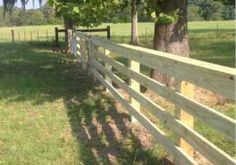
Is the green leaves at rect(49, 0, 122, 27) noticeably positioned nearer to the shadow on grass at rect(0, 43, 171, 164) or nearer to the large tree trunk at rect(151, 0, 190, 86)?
the large tree trunk at rect(151, 0, 190, 86)

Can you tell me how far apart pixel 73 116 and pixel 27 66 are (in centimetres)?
925

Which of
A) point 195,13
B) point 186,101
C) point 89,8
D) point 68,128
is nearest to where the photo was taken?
point 186,101

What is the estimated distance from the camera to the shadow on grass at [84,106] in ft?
21.8

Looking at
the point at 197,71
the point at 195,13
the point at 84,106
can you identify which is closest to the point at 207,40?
the point at 84,106

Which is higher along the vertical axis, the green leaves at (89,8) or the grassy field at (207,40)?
the green leaves at (89,8)

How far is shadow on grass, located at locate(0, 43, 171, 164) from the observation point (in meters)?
6.65

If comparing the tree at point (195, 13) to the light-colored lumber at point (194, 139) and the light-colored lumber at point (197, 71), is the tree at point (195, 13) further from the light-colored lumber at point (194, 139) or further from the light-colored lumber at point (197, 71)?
the light-colored lumber at point (194, 139)

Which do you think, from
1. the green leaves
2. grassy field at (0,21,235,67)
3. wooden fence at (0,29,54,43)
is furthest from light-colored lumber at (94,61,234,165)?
wooden fence at (0,29,54,43)

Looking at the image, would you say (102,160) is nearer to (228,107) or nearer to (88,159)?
(88,159)

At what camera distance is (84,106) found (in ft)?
32.5

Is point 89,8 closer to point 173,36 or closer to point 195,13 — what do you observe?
point 173,36

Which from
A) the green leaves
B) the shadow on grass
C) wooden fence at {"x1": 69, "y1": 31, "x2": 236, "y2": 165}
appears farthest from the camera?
the green leaves

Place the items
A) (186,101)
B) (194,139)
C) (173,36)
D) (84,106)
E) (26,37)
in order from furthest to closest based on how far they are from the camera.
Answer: (26,37), (173,36), (84,106), (186,101), (194,139)

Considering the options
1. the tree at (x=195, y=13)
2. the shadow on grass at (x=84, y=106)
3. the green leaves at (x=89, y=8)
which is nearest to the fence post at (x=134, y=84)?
the shadow on grass at (x=84, y=106)
